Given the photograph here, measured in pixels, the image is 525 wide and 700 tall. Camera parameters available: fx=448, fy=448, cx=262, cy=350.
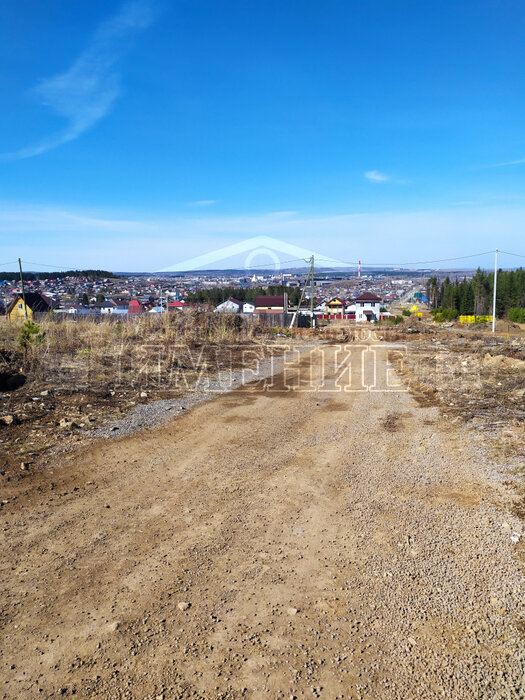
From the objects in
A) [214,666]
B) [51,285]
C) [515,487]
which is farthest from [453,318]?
[214,666]

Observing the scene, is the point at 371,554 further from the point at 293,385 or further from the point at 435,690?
the point at 293,385

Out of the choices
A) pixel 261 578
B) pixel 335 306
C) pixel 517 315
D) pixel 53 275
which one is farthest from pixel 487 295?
pixel 261 578

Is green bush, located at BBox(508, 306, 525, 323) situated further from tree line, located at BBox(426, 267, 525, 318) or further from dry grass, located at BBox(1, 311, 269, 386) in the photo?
dry grass, located at BBox(1, 311, 269, 386)

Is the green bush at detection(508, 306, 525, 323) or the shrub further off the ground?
the shrub

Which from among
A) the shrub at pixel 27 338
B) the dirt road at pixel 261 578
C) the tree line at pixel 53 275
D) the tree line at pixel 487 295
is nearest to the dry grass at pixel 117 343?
the shrub at pixel 27 338

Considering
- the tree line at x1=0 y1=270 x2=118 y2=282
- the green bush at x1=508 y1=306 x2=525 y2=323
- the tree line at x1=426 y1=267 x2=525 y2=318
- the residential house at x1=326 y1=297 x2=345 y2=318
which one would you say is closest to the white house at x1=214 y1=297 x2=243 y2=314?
the tree line at x1=0 y1=270 x2=118 y2=282

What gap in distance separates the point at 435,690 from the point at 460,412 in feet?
20.1

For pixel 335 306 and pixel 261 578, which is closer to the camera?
pixel 261 578

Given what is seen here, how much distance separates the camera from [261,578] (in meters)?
3.19

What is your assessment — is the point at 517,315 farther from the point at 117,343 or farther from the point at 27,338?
the point at 27,338

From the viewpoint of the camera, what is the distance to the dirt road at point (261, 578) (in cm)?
237

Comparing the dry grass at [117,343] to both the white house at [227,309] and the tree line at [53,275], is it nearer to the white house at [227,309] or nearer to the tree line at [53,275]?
the white house at [227,309]

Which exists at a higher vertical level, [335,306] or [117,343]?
[117,343]

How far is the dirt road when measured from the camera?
2369mm
